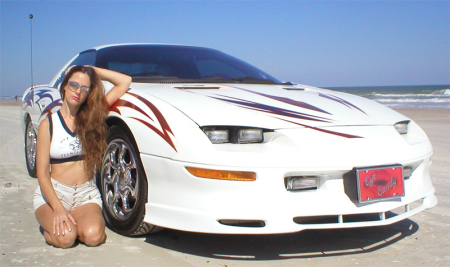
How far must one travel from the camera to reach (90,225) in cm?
289

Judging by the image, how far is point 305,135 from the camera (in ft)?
8.69

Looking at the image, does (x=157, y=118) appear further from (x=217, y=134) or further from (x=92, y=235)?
(x=92, y=235)

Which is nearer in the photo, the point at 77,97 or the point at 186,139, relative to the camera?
the point at 186,139

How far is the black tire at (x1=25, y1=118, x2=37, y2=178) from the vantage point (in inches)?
203

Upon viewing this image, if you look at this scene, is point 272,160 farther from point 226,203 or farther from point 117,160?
point 117,160

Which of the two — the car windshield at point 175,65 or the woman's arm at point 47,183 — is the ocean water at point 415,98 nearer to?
the car windshield at point 175,65

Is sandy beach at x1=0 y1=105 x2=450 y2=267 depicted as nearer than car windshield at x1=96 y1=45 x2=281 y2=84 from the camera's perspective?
Yes

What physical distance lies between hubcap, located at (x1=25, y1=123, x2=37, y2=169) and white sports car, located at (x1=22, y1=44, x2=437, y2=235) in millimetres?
2250

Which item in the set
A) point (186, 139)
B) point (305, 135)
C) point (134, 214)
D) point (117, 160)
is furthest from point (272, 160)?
point (117, 160)

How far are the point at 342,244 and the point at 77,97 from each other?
6.62 ft

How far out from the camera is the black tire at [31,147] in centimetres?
517

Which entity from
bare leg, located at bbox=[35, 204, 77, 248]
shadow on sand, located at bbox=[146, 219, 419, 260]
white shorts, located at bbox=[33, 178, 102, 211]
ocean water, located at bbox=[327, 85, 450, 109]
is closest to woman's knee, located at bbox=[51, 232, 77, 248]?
bare leg, located at bbox=[35, 204, 77, 248]

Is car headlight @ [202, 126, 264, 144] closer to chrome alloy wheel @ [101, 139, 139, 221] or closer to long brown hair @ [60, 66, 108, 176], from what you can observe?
chrome alloy wheel @ [101, 139, 139, 221]

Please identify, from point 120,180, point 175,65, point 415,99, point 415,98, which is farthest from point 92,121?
point 415,98
